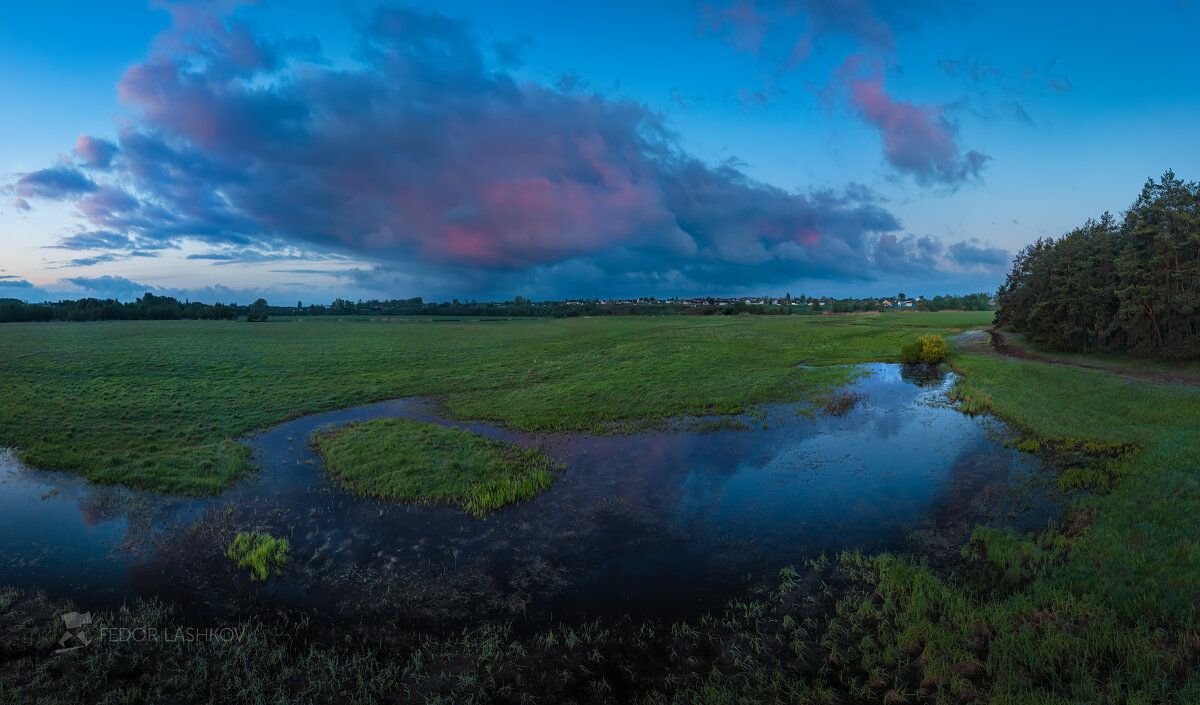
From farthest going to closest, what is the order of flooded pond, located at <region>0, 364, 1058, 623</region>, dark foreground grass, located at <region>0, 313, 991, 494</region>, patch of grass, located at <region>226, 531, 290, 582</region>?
dark foreground grass, located at <region>0, 313, 991, 494</region>
patch of grass, located at <region>226, 531, 290, 582</region>
flooded pond, located at <region>0, 364, 1058, 623</region>

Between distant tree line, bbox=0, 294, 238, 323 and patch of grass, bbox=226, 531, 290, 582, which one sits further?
distant tree line, bbox=0, 294, 238, 323

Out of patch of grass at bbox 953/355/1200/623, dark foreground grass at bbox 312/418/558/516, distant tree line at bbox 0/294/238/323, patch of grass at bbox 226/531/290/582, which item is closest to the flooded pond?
patch of grass at bbox 226/531/290/582

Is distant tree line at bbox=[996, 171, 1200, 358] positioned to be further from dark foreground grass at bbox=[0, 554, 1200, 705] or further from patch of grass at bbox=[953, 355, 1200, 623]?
dark foreground grass at bbox=[0, 554, 1200, 705]

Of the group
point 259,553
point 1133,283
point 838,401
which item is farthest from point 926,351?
point 259,553

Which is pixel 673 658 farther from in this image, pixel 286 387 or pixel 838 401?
pixel 286 387

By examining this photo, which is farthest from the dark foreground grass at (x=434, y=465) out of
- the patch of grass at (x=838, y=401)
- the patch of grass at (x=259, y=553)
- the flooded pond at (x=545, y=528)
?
the patch of grass at (x=838, y=401)
